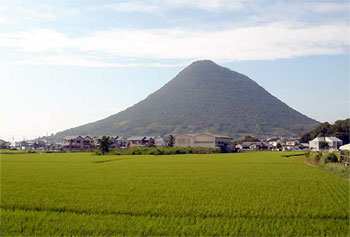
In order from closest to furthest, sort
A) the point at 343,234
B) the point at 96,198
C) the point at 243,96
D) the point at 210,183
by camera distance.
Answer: the point at 343,234, the point at 96,198, the point at 210,183, the point at 243,96

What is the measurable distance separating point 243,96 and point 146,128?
56238 millimetres

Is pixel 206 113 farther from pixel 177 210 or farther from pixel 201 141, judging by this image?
pixel 177 210

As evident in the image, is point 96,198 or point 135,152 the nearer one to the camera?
point 96,198

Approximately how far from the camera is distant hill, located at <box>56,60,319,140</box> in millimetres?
160875

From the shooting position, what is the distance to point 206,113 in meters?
173

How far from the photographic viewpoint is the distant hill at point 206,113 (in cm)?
16088

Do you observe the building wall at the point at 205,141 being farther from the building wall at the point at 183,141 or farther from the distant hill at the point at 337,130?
the distant hill at the point at 337,130

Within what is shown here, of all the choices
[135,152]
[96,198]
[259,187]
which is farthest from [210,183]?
[135,152]

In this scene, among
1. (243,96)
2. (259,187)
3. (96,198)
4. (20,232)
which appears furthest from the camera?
(243,96)

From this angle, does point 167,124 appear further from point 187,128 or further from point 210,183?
point 210,183

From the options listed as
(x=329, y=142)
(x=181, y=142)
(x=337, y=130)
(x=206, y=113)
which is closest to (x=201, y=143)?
(x=181, y=142)

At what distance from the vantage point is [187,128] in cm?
16188

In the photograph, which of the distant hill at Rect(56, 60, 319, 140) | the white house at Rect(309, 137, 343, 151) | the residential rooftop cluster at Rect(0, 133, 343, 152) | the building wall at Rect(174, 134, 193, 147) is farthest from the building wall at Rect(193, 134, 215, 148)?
the distant hill at Rect(56, 60, 319, 140)

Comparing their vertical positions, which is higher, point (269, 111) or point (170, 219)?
point (269, 111)
